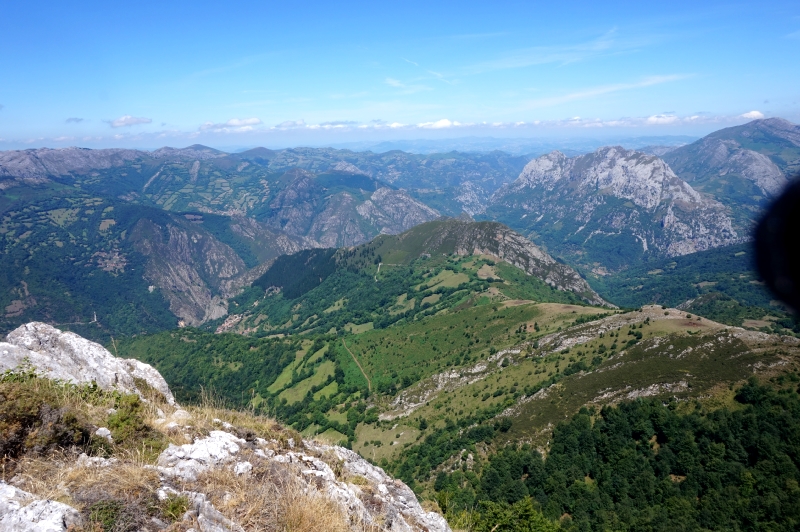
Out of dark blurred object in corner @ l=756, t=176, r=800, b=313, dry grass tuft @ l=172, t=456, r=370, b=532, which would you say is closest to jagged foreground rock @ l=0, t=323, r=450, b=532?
dry grass tuft @ l=172, t=456, r=370, b=532

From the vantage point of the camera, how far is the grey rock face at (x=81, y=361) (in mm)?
16406

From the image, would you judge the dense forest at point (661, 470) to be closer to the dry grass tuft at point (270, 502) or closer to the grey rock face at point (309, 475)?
the grey rock face at point (309, 475)

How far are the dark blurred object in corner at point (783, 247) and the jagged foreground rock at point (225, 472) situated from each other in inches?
522

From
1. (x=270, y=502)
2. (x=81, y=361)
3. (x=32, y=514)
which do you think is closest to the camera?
(x=32, y=514)

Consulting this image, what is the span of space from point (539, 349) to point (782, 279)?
250 ft

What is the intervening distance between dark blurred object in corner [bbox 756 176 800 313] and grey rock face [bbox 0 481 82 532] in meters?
18.6

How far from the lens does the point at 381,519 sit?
34.9ft

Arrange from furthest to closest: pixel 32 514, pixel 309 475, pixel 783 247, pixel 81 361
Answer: pixel 81 361, pixel 783 247, pixel 309 475, pixel 32 514

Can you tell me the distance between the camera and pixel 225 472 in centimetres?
944

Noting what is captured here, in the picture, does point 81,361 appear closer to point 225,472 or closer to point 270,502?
point 225,472

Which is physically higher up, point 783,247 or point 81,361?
point 783,247

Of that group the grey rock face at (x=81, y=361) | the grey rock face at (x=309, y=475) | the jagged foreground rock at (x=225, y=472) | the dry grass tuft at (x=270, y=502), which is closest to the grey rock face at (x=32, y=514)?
the jagged foreground rock at (x=225, y=472)

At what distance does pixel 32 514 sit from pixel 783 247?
19721 millimetres

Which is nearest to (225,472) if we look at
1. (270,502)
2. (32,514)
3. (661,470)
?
(270,502)
